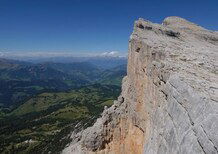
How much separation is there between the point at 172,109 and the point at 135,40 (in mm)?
25645

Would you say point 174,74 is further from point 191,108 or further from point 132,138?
point 132,138

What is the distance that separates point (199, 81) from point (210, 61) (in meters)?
11.3

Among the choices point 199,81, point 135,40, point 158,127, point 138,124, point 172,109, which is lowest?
point 138,124

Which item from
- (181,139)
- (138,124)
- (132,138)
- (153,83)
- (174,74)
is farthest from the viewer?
(132,138)

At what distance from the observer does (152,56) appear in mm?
37125

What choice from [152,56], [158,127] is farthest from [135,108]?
[158,127]

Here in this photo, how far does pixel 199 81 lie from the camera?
2389 centimetres

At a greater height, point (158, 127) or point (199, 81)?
point (199, 81)

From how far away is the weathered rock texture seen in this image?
18.0 m

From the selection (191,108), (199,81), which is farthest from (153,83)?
(191,108)

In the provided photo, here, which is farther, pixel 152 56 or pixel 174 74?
pixel 152 56

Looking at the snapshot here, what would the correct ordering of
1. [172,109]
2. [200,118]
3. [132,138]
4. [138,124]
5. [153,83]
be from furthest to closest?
[132,138]
[138,124]
[153,83]
[172,109]
[200,118]

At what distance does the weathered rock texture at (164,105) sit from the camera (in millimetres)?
17953

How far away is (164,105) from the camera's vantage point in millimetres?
27172
